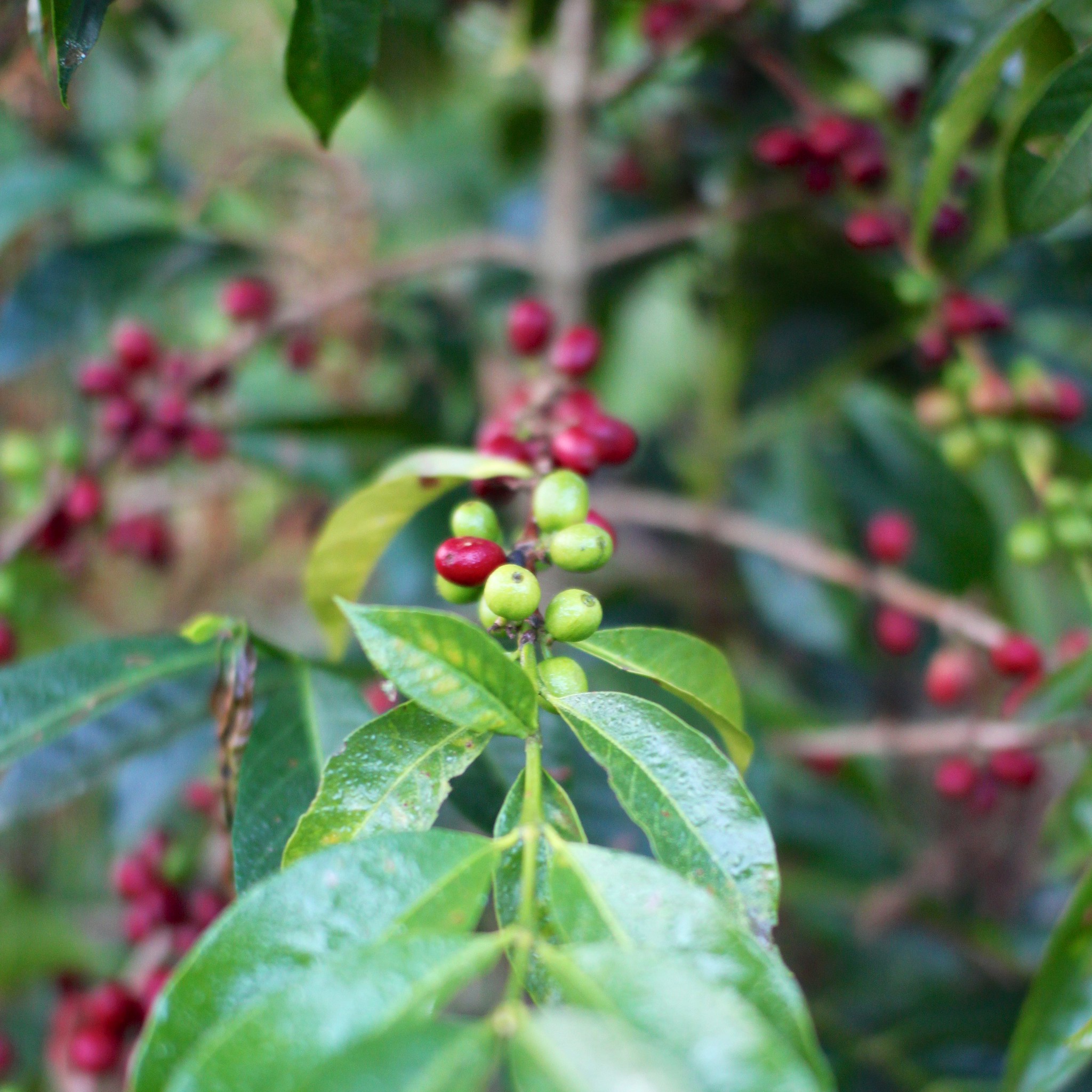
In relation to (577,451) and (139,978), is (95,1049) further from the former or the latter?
(577,451)

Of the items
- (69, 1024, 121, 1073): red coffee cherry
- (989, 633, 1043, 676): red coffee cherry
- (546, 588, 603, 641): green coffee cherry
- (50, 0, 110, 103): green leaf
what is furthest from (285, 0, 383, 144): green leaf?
(69, 1024, 121, 1073): red coffee cherry

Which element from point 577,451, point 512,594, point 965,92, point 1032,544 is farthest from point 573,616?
point 1032,544

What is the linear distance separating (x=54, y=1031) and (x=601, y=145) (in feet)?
4.29

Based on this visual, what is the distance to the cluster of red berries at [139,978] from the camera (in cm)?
85

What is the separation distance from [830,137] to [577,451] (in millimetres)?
509

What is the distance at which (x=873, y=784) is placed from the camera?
1.12 m

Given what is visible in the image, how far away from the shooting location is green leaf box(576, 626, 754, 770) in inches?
17.6

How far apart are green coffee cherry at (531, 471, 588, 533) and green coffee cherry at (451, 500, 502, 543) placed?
3 cm

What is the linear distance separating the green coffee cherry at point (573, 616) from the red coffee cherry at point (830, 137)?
65 cm

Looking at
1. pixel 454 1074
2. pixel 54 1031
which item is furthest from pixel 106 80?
pixel 454 1074

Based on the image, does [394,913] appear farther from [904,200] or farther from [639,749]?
[904,200]

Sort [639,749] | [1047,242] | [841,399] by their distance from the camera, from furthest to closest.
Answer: [841,399], [1047,242], [639,749]

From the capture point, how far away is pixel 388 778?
406 mm

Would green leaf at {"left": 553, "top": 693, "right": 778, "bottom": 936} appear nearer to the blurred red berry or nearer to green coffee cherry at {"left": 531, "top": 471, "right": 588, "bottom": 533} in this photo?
green coffee cherry at {"left": 531, "top": 471, "right": 588, "bottom": 533}
